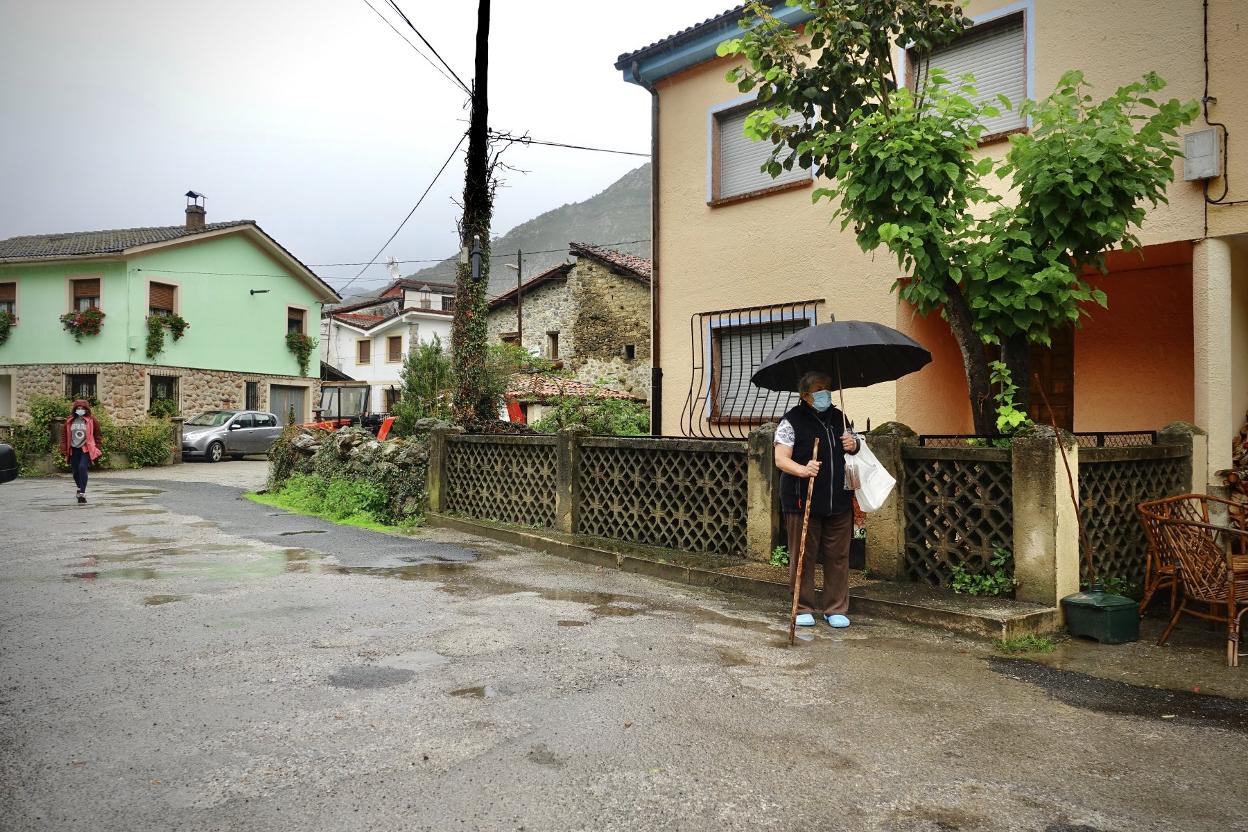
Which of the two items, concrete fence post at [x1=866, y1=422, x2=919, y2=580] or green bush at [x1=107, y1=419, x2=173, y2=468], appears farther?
green bush at [x1=107, y1=419, x2=173, y2=468]

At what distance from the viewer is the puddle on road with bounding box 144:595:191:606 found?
6406 mm

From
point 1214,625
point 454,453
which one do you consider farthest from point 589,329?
point 1214,625

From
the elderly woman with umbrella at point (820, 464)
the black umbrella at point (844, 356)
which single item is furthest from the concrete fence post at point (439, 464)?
the elderly woman with umbrella at point (820, 464)

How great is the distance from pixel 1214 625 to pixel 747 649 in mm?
3398

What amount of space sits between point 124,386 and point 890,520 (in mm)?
26646

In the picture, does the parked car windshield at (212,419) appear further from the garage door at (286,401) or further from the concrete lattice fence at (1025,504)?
the concrete lattice fence at (1025,504)

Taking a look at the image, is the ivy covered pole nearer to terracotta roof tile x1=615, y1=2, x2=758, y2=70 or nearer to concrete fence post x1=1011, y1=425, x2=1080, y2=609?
terracotta roof tile x1=615, y1=2, x2=758, y2=70

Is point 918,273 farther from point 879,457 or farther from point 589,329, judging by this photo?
point 589,329

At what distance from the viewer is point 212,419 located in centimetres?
2719

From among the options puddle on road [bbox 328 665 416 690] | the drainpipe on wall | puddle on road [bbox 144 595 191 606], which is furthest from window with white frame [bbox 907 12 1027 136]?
puddle on road [bbox 144 595 191 606]

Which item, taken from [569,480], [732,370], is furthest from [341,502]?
[732,370]

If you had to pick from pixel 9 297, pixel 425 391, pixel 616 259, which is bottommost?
pixel 425 391

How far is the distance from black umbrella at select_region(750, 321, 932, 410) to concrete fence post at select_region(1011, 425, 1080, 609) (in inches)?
38.5

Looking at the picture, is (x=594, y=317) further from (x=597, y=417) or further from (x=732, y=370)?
(x=732, y=370)
